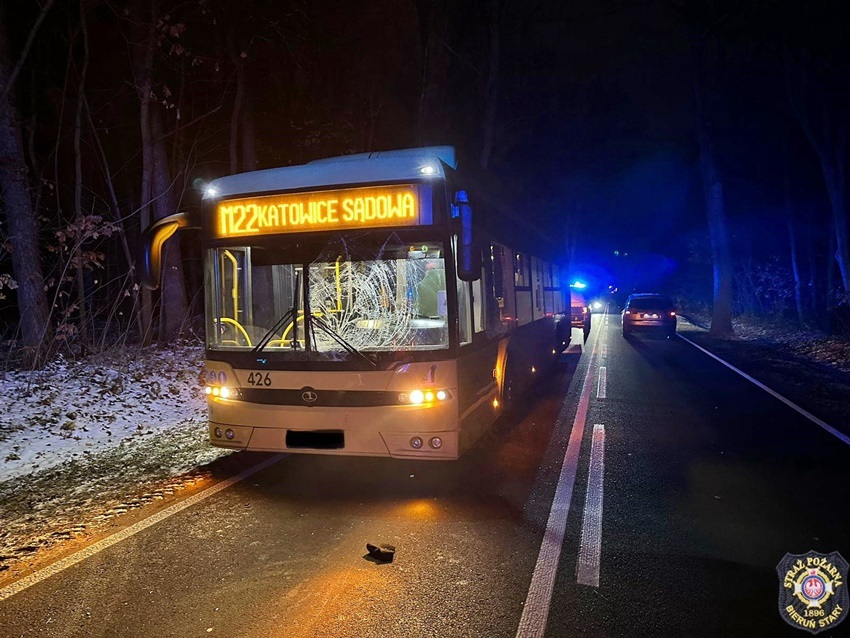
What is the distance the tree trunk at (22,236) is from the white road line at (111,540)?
7.49m

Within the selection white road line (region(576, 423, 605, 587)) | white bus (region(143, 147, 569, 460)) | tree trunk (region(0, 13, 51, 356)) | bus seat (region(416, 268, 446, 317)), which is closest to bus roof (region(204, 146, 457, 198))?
white bus (region(143, 147, 569, 460))

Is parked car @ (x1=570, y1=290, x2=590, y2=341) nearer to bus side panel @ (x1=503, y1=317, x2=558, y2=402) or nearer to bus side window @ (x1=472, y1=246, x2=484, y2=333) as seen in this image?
bus side panel @ (x1=503, y1=317, x2=558, y2=402)

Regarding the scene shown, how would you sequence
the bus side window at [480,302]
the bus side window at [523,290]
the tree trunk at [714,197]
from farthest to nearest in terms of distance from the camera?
1. the tree trunk at [714,197]
2. the bus side window at [523,290]
3. the bus side window at [480,302]

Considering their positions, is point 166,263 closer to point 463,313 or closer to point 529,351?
point 529,351

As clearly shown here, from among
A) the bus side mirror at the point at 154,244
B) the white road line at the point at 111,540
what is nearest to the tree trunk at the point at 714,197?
the white road line at the point at 111,540

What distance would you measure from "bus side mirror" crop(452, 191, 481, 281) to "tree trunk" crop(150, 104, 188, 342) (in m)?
12.3

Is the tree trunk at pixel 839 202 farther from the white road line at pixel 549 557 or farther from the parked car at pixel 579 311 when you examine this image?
the white road line at pixel 549 557

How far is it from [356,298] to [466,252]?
116 centimetres

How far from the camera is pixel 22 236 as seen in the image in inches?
462

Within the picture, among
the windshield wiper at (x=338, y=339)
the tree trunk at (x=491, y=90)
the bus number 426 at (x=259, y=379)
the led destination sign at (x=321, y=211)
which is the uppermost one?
→ the tree trunk at (x=491, y=90)

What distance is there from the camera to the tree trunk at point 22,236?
11539 mm

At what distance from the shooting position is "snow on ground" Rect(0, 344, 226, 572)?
553 cm

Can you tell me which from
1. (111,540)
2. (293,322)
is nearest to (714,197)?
(293,322)

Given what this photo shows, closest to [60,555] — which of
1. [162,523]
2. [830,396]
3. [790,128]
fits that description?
[162,523]
